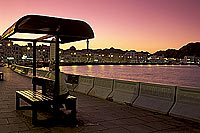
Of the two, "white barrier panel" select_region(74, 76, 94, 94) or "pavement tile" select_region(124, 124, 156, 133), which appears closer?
"pavement tile" select_region(124, 124, 156, 133)

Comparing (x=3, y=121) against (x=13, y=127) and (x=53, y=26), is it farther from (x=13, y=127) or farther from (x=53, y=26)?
(x=53, y=26)

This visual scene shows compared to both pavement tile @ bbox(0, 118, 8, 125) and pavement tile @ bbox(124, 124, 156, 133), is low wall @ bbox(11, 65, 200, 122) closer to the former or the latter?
pavement tile @ bbox(124, 124, 156, 133)

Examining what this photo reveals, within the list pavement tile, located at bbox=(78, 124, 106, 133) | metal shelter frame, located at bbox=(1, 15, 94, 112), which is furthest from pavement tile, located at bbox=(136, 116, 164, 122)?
metal shelter frame, located at bbox=(1, 15, 94, 112)

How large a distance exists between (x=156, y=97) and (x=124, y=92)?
1.69 meters

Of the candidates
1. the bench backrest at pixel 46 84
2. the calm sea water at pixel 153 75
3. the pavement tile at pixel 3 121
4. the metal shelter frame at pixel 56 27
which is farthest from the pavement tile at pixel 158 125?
the calm sea water at pixel 153 75

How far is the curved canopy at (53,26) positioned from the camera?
209 inches

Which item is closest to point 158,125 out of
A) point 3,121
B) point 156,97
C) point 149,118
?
point 149,118

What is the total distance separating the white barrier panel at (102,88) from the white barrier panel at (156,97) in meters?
1.96

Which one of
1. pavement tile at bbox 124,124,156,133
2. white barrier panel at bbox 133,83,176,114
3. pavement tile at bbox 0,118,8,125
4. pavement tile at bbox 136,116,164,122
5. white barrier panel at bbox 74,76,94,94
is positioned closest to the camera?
pavement tile at bbox 124,124,156,133

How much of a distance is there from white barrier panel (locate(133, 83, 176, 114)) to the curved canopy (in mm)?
3274

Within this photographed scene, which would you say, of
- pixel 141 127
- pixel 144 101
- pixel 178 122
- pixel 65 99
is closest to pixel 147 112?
pixel 144 101

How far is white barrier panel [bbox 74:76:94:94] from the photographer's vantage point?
11.4m

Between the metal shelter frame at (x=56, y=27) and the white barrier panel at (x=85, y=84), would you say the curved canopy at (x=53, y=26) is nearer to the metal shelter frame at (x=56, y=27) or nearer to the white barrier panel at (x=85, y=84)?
the metal shelter frame at (x=56, y=27)

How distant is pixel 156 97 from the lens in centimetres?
786
